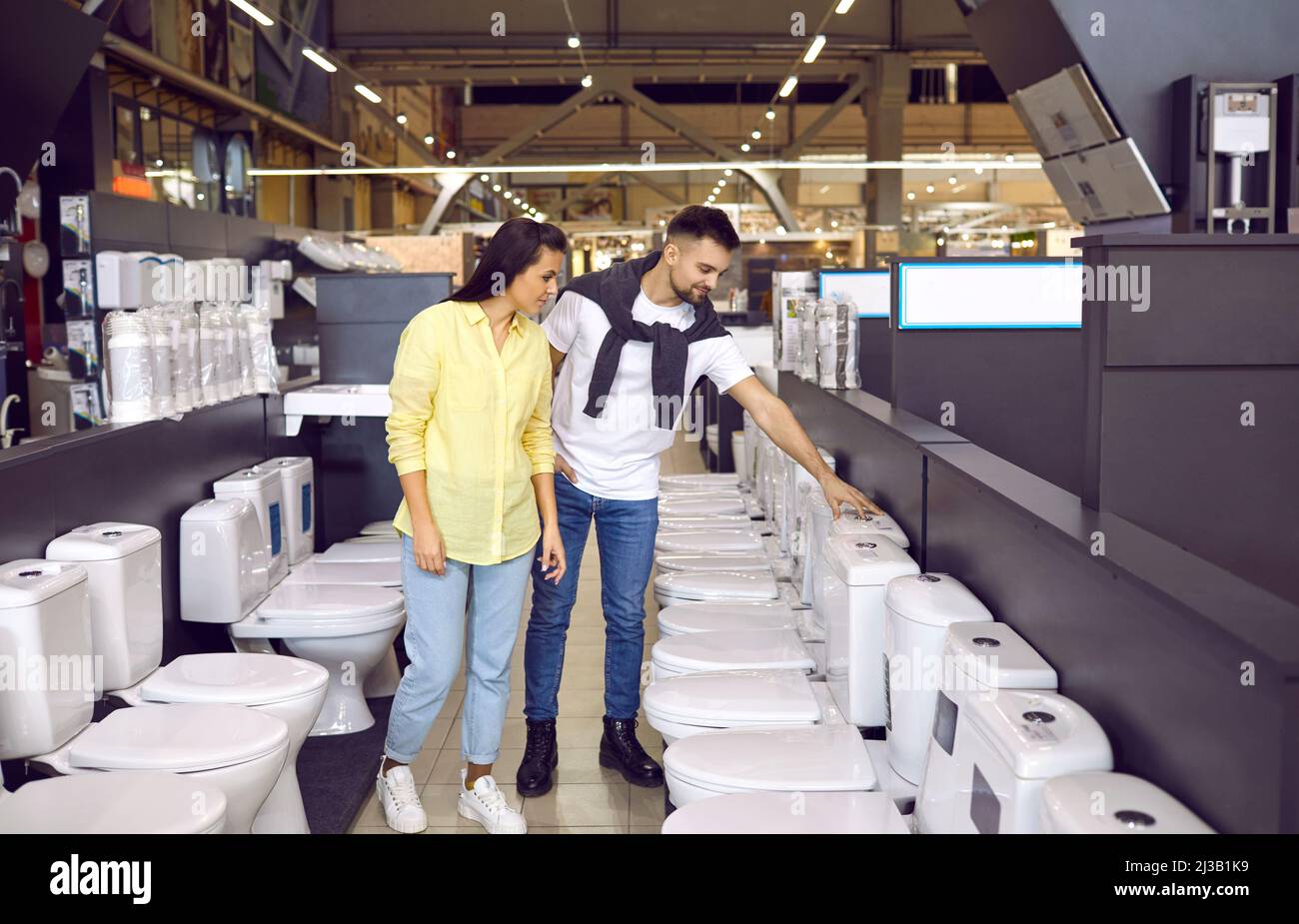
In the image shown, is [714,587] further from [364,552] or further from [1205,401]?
[1205,401]

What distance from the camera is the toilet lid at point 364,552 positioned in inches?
174

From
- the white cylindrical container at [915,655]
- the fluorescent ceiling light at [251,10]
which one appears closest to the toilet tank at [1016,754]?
the white cylindrical container at [915,655]

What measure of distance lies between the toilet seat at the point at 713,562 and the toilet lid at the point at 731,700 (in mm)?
1253

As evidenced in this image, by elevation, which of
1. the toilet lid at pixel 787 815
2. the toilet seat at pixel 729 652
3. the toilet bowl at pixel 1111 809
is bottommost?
the toilet lid at pixel 787 815

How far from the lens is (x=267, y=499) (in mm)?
4070

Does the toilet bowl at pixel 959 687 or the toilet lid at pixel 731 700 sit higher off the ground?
the toilet bowl at pixel 959 687

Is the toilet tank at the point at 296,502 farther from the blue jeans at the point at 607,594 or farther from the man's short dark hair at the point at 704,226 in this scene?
the man's short dark hair at the point at 704,226

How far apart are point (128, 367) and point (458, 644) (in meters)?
1.38

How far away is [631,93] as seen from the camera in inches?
661

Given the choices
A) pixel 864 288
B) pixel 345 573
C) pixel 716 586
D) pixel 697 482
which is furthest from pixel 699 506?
pixel 345 573

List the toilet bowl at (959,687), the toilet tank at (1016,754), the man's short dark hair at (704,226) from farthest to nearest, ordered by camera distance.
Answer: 1. the man's short dark hair at (704,226)
2. the toilet bowl at (959,687)
3. the toilet tank at (1016,754)

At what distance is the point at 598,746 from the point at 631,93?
14270mm

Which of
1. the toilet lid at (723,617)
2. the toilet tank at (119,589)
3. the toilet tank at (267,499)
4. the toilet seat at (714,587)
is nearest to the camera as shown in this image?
the toilet tank at (119,589)
